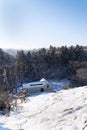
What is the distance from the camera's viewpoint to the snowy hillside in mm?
6215

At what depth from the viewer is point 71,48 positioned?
2527 inches

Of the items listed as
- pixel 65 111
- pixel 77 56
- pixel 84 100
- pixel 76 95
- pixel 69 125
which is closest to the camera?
pixel 69 125

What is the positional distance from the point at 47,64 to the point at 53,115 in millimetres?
53112

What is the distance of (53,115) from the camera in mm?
6945

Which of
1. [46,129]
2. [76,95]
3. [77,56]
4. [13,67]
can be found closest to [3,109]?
[76,95]

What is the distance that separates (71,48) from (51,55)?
6265 mm

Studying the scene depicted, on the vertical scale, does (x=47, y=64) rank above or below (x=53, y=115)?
below

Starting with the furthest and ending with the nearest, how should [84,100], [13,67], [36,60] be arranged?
[36,60]
[13,67]
[84,100]

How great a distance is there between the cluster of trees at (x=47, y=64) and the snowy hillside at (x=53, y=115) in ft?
139

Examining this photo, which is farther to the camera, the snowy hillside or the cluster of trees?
the cluster of trees

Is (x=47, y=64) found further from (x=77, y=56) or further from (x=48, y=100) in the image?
(x=48, y=100)

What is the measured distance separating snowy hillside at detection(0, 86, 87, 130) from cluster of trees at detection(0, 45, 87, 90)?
1665 inches

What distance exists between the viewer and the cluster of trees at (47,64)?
54.8 meters

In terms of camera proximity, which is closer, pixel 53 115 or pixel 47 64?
pixel 53 115
